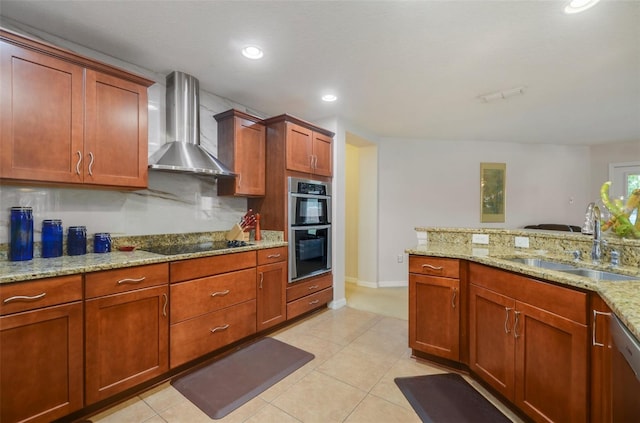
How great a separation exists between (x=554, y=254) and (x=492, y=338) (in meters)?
0.83

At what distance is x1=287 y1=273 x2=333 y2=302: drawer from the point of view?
9.49 feet

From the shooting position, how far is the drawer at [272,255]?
2.57 meters

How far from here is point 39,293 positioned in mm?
1394

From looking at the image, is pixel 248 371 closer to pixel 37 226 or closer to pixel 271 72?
pixel 37 226

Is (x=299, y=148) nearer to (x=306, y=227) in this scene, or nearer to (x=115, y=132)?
(x=306, y=227)

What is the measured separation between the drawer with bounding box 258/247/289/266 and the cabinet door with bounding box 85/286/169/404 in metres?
0.87

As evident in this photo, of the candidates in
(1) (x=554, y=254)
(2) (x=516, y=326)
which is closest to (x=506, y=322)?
(2) (x=516, y=326)

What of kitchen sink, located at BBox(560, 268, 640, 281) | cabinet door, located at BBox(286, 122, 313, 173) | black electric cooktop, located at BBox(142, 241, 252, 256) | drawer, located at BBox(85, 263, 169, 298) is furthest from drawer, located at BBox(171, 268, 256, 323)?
kitchen sink, located at BBox(560, 268, 640, 281)

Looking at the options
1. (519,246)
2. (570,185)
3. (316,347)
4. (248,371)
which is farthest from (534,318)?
(570,185)

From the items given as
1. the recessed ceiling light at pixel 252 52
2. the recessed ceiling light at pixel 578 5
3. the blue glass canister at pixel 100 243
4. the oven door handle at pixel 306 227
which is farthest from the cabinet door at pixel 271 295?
the recessed ceiling light at pixel 578 5

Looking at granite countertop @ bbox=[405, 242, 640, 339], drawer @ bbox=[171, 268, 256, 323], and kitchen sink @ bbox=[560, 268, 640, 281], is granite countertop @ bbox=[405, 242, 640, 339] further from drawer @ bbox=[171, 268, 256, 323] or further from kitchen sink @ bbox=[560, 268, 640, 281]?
drawer @ bbox=[171, 268, 256, 323]

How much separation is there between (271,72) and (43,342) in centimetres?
236

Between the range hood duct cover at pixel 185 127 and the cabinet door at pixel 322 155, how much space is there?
1.05 m

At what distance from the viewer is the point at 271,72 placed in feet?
7.89
